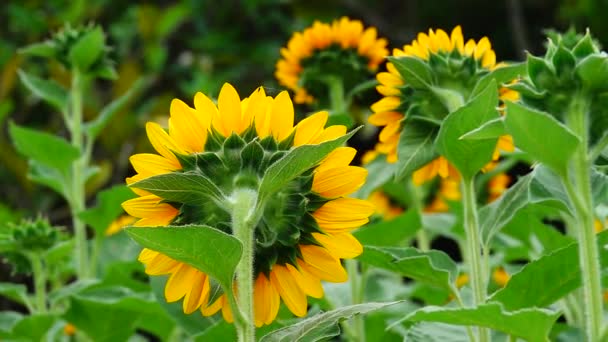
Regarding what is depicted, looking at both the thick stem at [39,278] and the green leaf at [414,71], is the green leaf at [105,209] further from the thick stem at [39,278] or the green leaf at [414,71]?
the green leaf at [414,71]

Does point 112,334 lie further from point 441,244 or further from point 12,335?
point 441,244

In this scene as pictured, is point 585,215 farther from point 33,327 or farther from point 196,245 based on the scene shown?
point 33,327

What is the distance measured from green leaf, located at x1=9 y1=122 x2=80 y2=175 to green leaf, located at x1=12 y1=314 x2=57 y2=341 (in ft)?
1.02

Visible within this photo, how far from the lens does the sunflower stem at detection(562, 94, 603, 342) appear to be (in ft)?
2.13

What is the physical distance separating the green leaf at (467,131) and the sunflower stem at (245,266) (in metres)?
0.21

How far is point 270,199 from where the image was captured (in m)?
0.69

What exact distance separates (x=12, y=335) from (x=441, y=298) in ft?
1.62

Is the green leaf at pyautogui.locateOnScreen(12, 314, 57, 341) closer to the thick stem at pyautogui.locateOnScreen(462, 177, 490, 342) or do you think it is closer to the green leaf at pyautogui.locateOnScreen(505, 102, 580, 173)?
the thick stem at pyautogui.locateOnScreen(462, 177, 490, 342)

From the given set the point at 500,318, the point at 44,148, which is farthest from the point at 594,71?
the point at 44,148

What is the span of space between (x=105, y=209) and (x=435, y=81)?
579 mm

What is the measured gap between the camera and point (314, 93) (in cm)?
128

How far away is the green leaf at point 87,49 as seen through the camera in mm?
1331

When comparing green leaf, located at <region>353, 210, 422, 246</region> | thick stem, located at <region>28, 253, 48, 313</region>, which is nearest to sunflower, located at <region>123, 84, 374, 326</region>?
green leaf, located at <region>353, 210, 422, 246</region>

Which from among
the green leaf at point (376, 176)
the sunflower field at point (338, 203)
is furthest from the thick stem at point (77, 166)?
the green leaf at point (376, 176)
